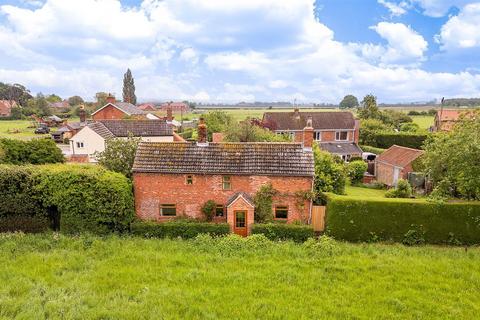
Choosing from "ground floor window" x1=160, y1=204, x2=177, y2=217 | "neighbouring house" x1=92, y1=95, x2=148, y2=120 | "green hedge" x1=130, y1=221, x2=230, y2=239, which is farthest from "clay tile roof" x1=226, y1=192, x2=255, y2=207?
"neighbouring house" x1=92, y1=95, x2=148, y2=120

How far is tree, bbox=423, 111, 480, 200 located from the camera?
68.9 ft

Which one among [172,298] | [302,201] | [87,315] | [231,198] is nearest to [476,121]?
[302,201]

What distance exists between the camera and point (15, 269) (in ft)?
53.7

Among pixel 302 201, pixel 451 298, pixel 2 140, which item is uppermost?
pixel 2 140

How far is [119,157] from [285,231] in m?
13.6

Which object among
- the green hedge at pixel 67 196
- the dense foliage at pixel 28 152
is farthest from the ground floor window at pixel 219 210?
the dense foliage at pixel 28 152

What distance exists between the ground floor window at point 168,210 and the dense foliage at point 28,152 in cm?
1374

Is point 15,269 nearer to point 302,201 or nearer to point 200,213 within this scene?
point 200,213

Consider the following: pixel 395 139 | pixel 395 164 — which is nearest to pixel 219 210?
pixel 395 164

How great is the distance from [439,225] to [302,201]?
8.40 m

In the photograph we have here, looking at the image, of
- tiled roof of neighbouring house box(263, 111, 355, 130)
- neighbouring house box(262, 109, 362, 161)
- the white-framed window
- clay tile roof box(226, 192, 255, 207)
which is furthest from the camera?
the white-framed window

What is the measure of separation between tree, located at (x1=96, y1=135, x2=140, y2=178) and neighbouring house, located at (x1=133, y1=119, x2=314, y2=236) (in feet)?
7.66

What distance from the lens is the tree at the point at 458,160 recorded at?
20987 mm

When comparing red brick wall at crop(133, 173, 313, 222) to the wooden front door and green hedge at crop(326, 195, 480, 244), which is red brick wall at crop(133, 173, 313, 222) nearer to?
the wooden front door
